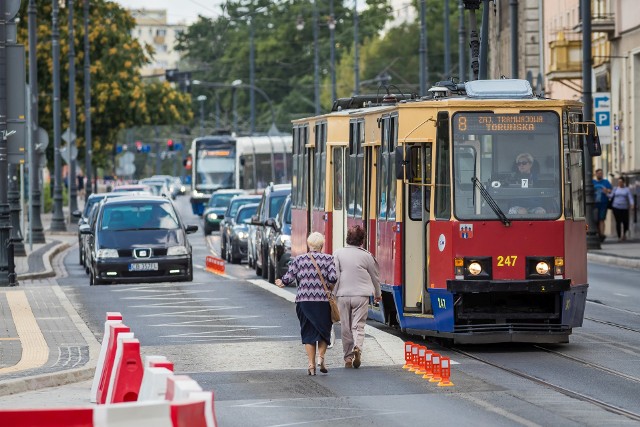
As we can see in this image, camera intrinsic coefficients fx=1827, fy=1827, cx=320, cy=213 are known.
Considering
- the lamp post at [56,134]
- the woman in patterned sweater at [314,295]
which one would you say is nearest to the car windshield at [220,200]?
the lamp post at [56,134]

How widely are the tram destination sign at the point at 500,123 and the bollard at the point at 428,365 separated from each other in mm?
3614

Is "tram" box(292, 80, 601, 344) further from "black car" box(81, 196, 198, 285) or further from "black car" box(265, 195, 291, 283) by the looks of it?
"black car" box(81, 196, 198, 285)

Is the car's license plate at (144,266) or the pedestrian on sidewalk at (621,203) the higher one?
the pedestrian on sidewalk at (621,203)

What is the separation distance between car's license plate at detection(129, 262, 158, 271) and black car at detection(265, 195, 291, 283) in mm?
2174

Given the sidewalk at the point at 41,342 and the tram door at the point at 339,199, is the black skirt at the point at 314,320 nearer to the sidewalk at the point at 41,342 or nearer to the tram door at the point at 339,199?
the sidewalk at the point at 41,342

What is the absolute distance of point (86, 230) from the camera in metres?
33.9

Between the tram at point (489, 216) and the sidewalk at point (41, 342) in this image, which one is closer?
the sidewalk at point (41, 342)

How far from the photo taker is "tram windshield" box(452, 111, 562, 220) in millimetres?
19641

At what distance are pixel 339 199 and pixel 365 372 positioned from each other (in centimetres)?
748

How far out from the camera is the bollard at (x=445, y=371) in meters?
16.0

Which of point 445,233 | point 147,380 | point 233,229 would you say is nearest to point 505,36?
point 233,229

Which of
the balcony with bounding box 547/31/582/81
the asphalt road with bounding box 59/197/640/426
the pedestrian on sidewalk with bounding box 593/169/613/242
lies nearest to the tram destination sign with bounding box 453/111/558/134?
the asphalt road with bounding box 59/197/640/426

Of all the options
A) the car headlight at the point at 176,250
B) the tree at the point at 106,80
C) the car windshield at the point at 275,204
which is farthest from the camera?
the tree at the point at 106,80

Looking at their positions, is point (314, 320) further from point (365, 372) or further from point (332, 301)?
point (365, 372)
